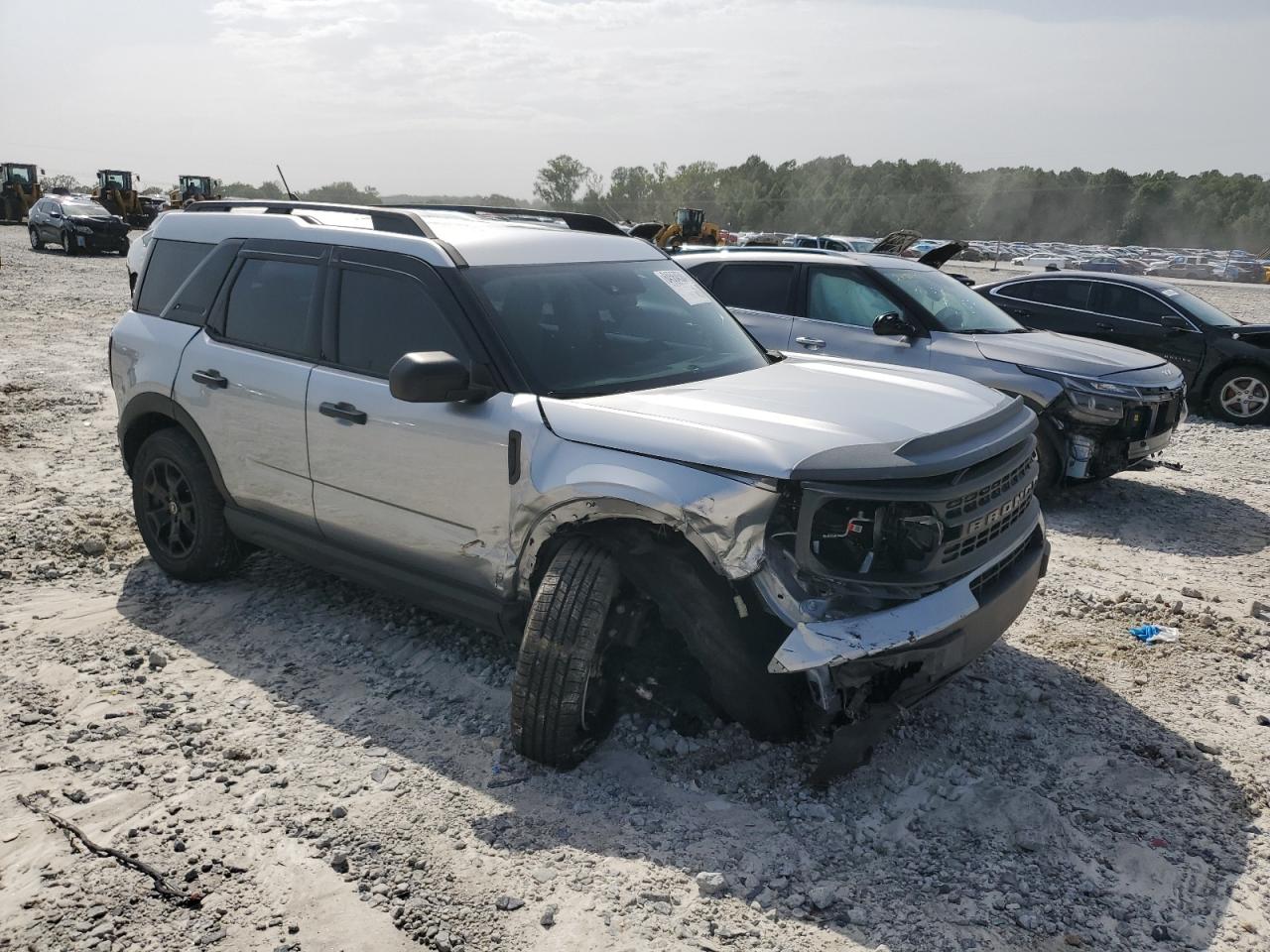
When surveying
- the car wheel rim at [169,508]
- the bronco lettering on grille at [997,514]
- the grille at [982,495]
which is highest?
the grille at [982,495]

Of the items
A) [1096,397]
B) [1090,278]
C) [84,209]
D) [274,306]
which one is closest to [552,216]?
[274,306]

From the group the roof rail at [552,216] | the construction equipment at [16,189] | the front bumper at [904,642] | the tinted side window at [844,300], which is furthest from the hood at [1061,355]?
the construction equipment at [16,189]

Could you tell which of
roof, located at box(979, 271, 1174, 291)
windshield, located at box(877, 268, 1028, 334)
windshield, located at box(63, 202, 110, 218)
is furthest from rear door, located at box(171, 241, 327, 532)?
windshield, located at box(63, 202, 110, 218)

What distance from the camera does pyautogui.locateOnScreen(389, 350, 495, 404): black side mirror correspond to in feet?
11.3

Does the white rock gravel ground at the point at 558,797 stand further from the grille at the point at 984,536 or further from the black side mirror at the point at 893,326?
the black side mirror at the point at 893,326

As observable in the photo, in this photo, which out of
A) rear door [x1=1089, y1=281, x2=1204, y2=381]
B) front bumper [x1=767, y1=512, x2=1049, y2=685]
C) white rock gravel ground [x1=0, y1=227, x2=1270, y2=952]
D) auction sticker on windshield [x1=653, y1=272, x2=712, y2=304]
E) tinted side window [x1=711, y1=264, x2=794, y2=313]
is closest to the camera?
white rock gravel ground [x1=0, y1=227, x2=1270, y2=952]

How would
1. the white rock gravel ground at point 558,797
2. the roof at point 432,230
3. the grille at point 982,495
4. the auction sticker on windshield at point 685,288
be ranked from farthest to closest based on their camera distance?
the auction sticker on windshield at point 685,288, the roof at point 432,230, the grille at point 982,495, the white rock gravel ground at point 558,797

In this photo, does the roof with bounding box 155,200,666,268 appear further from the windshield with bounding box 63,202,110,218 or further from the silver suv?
the windshield with bounding box 63,202,110,218

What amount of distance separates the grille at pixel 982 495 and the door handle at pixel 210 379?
3286 millimetres

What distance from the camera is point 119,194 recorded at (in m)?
37.7

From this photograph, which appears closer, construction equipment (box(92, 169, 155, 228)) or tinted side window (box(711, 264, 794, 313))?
tinted side window (box(711, 264, 794, 313))

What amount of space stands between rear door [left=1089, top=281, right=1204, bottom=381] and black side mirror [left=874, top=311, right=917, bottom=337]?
4.18 metres

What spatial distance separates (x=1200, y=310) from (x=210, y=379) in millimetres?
10045

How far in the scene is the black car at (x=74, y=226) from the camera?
28750 mm
